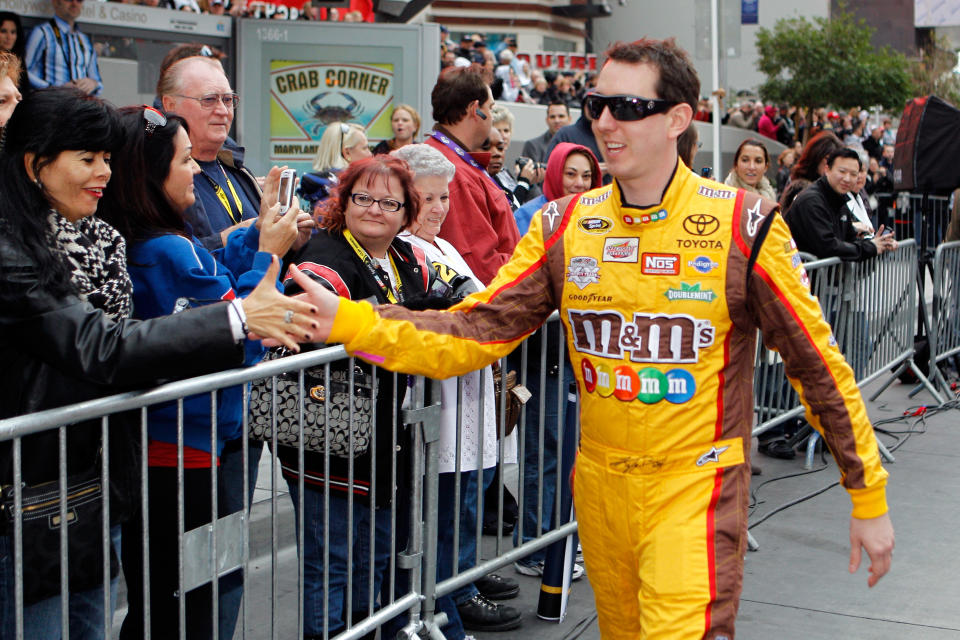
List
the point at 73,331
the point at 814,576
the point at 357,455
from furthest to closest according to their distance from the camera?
the point at 814,576 → the point at 357,455 → the point at 73,331

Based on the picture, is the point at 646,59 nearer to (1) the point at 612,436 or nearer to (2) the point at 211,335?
(1) the point at 612,436

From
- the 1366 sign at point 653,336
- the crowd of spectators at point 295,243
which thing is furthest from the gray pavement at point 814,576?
the 1366 sign at point 653,336

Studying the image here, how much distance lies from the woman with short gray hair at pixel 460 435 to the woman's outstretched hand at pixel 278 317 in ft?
4.07

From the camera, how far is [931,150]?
33.8ft

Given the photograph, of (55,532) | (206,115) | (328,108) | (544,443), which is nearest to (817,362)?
(55,532)

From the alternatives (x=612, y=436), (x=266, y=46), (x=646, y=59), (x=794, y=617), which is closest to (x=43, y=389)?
(x=612, y=436)

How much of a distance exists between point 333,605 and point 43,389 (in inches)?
54.0

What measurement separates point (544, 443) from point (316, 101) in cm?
601

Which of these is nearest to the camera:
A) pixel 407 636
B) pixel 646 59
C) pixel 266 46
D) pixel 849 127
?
pixel 646 59

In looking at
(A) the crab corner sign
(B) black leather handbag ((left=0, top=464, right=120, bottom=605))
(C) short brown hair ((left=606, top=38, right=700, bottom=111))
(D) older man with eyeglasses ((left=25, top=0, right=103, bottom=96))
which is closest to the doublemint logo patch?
(C) short brown hair ((left=606, top=38, right=700, bottom=111))

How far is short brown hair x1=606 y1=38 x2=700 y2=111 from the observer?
300 cm

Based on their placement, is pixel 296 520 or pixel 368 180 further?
pixel 368 180

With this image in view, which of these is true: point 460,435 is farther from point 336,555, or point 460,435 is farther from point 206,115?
point 206,115

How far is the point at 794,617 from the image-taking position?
189 inches
